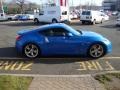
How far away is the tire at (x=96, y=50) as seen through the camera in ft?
41.2

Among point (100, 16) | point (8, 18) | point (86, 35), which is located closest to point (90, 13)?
point (100, 16)

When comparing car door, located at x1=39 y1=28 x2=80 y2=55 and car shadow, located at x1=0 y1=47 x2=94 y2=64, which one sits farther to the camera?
car door, located at x1=39 y1=28 x2=80 y2=55

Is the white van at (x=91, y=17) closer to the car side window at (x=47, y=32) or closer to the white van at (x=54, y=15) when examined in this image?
the white van at (x=54, y=15)

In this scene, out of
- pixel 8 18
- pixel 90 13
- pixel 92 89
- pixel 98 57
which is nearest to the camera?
pixel 92 89

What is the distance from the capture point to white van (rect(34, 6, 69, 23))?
40.9m

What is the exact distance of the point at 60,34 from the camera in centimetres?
1265

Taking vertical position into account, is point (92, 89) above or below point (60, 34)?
below

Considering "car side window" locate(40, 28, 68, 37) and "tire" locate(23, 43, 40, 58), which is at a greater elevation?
"car side window" locate(40, 28, 68, 37)

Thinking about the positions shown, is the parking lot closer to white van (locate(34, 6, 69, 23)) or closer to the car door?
the car door

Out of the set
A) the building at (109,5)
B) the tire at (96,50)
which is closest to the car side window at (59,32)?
the tire at (96,50)

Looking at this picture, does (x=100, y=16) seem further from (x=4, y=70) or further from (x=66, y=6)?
(x=4, y=70)

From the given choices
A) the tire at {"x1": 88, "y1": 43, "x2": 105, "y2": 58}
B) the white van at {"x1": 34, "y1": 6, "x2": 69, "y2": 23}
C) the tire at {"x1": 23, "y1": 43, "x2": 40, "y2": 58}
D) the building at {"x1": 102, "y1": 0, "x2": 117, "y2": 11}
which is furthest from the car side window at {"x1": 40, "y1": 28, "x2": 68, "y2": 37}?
the building at {"x1": 102, "y1": 0, "x2": 117, "y2": 11}

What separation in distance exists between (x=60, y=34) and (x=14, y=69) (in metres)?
2.74

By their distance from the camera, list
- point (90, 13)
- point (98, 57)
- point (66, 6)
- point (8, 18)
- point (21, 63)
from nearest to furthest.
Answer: point (21, 63) → point (98, 57) → point (90, 13) → point (66, 6) → point (8, 18)
